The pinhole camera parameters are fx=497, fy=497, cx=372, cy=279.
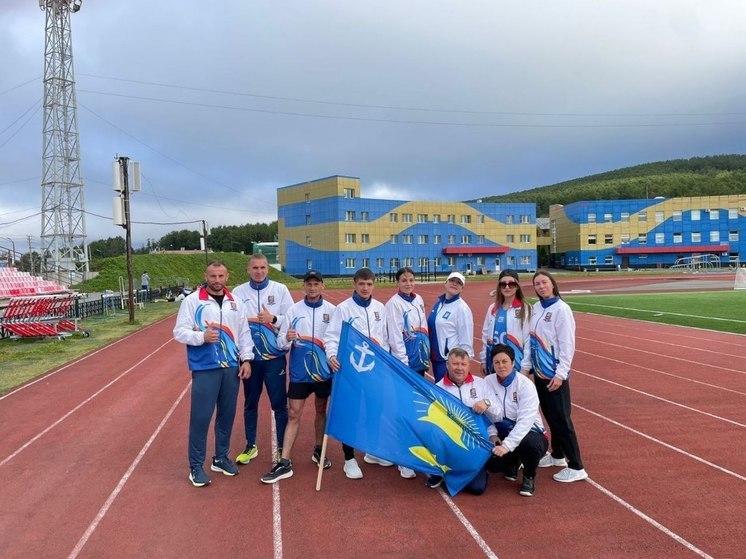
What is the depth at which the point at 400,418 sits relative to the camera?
4.44 m

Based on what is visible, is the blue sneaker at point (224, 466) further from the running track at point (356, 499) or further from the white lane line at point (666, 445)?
the white lane line at point (666, 445)

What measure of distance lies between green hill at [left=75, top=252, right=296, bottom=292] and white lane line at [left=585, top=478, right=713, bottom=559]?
3946 centimetres

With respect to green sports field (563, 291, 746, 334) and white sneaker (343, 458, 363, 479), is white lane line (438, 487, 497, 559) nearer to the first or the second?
white sneaker (343, 458, 363, 479)

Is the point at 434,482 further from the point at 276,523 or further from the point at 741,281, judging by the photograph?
the point at 741,281

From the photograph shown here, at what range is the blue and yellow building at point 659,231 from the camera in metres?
67.6

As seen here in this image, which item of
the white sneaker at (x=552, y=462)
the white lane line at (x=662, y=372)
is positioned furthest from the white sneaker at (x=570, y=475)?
the white lane line at (x=662, y=372)

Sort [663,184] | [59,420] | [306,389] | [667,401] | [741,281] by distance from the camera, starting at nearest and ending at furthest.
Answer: [306,389], [59,420], [667,401], [741,281], [663,184]

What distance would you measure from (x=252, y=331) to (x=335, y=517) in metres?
1.91

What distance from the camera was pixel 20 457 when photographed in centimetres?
562

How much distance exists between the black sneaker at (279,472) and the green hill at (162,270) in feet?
124

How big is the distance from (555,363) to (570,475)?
1039mm

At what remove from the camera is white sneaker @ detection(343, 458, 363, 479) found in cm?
475

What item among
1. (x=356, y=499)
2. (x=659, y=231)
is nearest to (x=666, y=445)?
(x=356, y=499)

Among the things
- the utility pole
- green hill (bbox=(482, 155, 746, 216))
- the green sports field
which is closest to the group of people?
the green sports field
